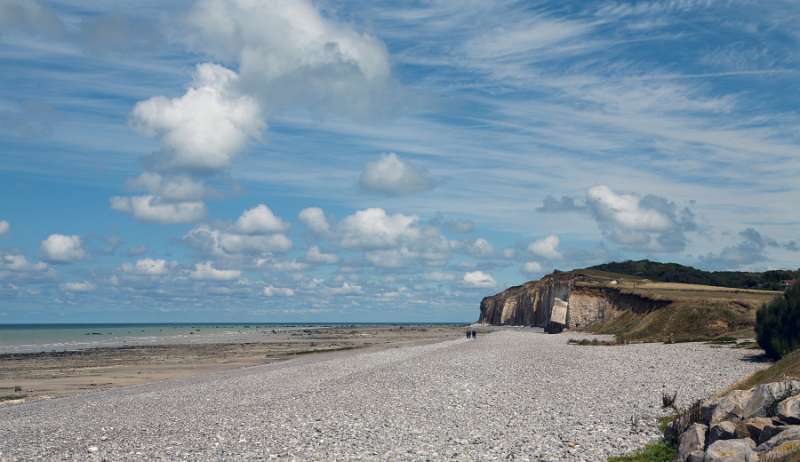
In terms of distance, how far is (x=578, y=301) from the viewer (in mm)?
77250

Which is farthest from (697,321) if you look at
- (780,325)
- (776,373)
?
(776,373)

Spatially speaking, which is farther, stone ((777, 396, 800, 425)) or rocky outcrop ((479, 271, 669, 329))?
rocky outcrop ((479, 271, 669, 329))

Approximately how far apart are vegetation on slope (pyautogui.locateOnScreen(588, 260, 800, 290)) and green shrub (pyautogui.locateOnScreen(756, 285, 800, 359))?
162ft

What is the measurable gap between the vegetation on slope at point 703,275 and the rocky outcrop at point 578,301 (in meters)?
18.9

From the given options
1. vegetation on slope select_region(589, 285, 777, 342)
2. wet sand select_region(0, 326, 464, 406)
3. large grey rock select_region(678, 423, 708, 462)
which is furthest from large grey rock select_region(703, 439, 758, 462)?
vegetation on slope select_region(589, 285, 777, 342)

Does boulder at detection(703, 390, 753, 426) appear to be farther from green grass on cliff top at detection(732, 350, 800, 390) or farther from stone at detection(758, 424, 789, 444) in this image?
green grass on cliff top at detection(732, 350, 800, 390)

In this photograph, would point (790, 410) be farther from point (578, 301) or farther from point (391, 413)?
point (578, 301)

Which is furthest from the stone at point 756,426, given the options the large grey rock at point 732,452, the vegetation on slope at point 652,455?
the vegetation on slope at point 652,455

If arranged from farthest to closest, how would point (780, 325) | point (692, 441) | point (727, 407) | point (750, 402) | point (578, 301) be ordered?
point (578, 301) → point (780, 325) → point (727, 407) → point (750, 402) → point (692, 441)

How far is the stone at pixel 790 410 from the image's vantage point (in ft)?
35.8

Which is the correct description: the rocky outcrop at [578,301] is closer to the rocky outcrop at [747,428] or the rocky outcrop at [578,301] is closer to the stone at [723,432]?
the rocky outcrop at [747,428]

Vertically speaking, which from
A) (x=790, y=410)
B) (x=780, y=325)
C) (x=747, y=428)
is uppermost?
(x=780, y=325)

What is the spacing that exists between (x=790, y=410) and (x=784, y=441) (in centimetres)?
165

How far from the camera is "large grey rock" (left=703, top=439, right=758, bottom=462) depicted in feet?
32.4
